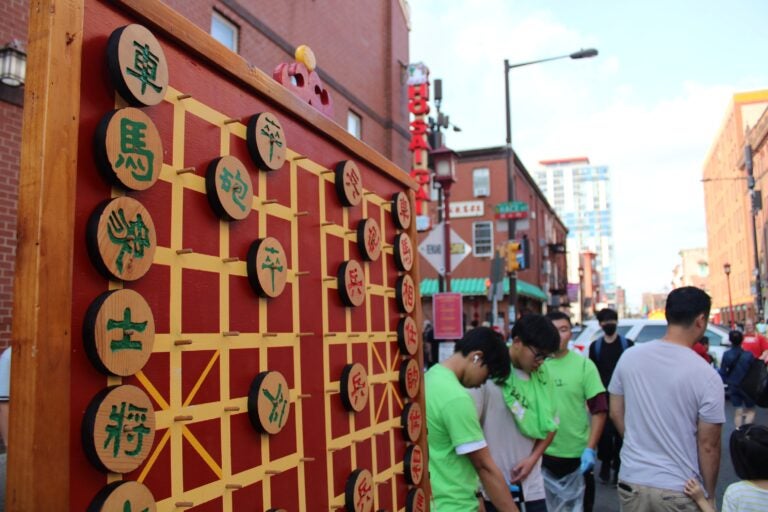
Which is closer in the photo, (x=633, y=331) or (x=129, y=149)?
(x=129, y=149)

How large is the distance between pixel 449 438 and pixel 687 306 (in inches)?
54.6

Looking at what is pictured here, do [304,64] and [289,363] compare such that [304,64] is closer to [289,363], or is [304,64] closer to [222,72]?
[222,72]

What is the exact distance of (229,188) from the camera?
1666 mm

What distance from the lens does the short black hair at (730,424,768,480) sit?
8.53ft

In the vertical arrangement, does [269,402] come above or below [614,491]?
above

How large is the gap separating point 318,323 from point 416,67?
1395 cm

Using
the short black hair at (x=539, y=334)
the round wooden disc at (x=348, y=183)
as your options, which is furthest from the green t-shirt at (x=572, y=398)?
the round wooden disc at (x=348, y=183)

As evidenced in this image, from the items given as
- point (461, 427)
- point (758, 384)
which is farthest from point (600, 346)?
point (461, 427)

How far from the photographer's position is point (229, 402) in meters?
1.65

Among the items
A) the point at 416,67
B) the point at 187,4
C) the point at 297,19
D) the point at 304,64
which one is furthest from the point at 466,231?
the point at 304,64

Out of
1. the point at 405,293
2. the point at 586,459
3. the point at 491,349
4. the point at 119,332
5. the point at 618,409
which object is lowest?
the point at 586,459

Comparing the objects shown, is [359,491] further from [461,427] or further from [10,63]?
[10,63]

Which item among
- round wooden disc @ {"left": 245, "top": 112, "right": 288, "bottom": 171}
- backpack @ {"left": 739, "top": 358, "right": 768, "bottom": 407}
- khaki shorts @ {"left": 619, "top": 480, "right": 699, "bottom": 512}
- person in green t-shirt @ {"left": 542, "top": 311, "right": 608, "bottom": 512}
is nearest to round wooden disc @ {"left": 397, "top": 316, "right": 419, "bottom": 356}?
round wooden disc @ {"left": 245, "top": 112, "right": 288, "bottom": 171}

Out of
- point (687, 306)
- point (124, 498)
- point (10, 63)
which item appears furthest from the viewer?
point (10, 63)
